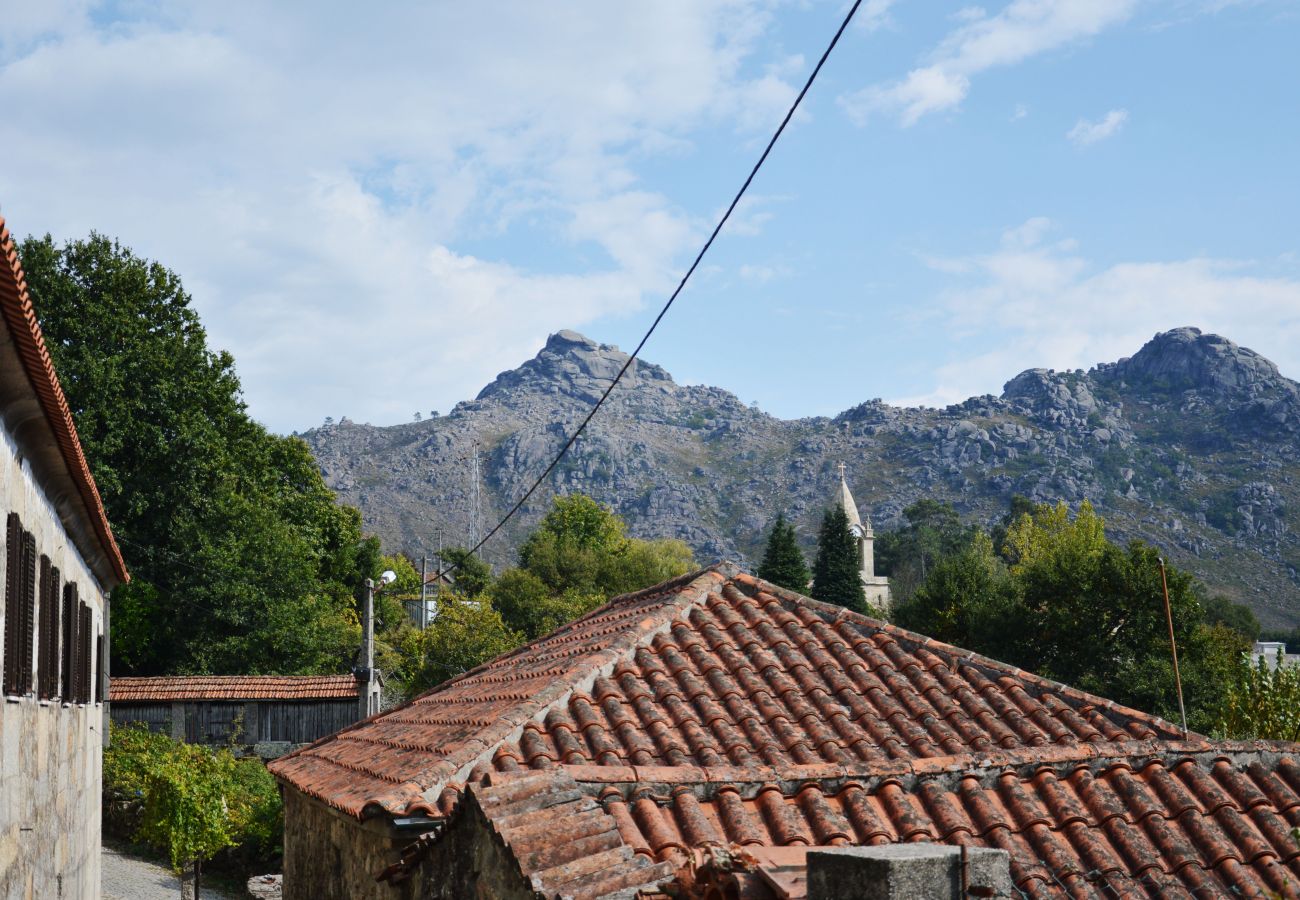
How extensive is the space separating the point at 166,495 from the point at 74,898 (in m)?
25.3

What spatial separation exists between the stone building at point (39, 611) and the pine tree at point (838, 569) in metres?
55.0

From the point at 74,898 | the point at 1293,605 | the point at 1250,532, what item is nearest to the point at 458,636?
the point at 74,898

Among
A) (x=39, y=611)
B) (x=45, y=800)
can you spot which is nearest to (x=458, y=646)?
(x=45, y=800)

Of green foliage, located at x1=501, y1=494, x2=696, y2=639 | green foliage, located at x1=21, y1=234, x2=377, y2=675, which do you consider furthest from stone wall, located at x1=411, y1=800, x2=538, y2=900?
green foliage, located at x1=501, y1=494, x2=696, y2=639

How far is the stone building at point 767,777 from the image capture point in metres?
5.11

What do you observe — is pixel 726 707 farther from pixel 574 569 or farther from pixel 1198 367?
pixel 1198 367

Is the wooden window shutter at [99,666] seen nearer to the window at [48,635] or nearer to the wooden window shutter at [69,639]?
the wooden window shutter at [69,639]

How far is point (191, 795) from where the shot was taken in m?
18.4

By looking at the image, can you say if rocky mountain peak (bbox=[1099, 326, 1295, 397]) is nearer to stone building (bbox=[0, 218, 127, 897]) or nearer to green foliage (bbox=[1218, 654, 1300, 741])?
green foliage (bbox=[1218, 654, 1300, 741])

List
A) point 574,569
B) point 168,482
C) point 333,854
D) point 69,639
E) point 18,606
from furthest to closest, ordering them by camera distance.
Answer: point 574,569
point 168,482
point 69,639
point 333,854
point 18,606

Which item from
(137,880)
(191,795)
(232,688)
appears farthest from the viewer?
(232,688)

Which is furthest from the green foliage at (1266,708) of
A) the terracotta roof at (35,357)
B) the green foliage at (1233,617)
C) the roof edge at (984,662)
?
the green foliage at (1233,617)

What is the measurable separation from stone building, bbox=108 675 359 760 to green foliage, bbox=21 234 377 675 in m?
5.39

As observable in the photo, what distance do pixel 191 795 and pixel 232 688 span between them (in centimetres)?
1087
